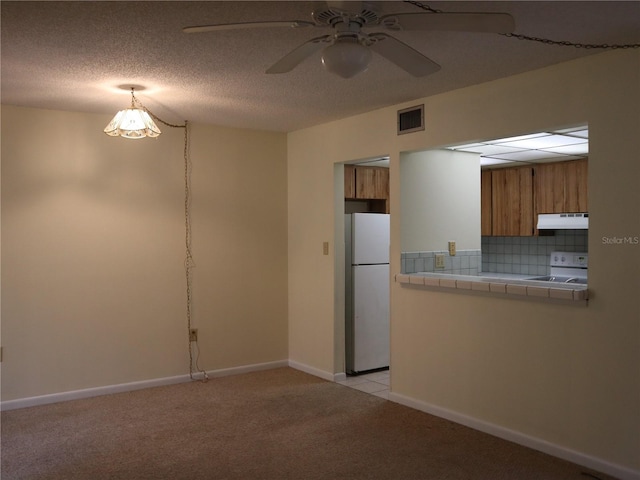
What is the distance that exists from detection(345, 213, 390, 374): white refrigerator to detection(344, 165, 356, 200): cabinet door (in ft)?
1.04

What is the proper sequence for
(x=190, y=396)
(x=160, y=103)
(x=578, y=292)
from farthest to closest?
(x=190, y=396)
(x=160, y=103)
(x=578, y=292)

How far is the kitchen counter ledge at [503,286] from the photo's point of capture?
3193mm

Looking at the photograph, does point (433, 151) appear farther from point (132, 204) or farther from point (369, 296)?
point (132, 204)

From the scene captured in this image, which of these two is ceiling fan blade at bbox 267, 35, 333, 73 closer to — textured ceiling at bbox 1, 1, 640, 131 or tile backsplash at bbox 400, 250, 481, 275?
textured ceiling at bbox 1, 1, 640, 131

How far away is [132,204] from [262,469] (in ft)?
8.40

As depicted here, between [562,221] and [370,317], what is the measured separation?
214cm

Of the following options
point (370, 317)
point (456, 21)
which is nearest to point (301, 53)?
point (456, 21)

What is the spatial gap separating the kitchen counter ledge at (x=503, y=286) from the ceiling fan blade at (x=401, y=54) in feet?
5.08

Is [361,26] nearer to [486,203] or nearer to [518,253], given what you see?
[486,203]

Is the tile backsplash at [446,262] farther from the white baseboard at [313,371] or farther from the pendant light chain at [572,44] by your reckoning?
the pendant light chain at [572,44]

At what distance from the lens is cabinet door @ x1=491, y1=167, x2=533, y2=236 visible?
5.89 meters

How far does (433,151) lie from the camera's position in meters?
4.58

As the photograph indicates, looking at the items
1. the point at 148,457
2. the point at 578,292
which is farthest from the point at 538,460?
the point at 148,457

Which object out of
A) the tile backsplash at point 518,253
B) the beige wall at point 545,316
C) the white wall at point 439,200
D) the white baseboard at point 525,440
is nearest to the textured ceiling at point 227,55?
the beige wall at point 545,316
